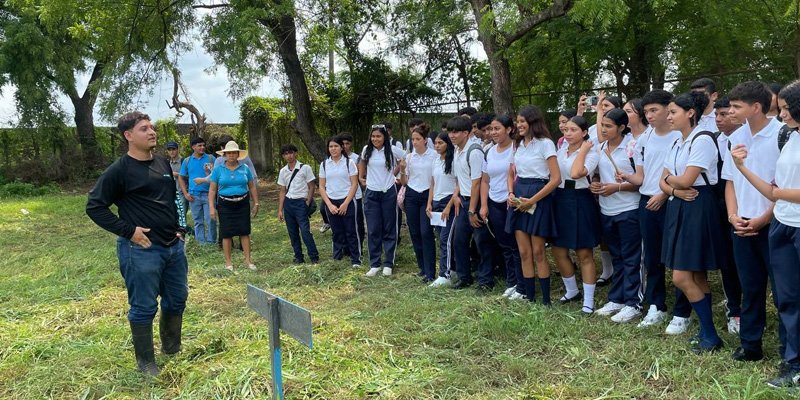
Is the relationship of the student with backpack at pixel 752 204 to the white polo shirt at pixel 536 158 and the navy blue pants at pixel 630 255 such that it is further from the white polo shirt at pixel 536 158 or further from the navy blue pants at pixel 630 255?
the white polo shirt at pixel 536 158

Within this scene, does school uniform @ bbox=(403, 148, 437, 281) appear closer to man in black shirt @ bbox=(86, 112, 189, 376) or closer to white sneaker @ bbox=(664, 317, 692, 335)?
white sneaker @ bbox=(664, 317, 692, 335)

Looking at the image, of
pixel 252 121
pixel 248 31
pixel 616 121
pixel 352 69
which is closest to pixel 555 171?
pixel 616 121

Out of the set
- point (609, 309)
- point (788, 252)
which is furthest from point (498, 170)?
point (788, 252)

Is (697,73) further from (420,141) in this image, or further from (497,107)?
(420,141)

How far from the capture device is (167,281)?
4207 mm

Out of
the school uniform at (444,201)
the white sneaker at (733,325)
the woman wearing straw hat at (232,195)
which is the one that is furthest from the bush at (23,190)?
the white sneaker at (733,325)

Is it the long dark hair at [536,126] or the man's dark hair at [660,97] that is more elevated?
the man's dark hair at [660,97]

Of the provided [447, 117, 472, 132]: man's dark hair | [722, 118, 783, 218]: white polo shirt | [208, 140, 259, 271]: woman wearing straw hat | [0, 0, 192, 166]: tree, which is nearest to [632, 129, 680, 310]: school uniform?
[722, 118, 783, 218]: white polo shirt

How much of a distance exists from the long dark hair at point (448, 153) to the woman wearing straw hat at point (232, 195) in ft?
8.07

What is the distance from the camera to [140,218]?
394 cm

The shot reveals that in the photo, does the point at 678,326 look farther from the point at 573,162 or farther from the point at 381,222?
the point at 381,222

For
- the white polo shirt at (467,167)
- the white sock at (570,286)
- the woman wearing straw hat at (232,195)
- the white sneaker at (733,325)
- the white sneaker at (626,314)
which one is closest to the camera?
the white sneaker at (733,325)

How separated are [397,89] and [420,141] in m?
7.62

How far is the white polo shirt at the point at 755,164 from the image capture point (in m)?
3.42
